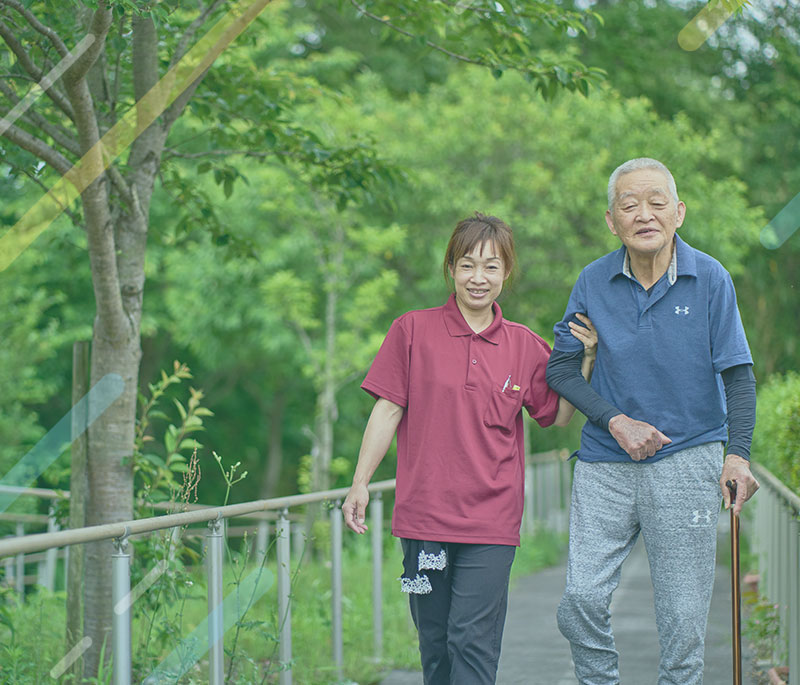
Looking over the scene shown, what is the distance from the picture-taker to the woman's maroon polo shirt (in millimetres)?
3189

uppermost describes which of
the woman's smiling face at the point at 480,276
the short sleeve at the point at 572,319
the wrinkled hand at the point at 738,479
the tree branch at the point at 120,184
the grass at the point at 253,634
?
the tree branch at the point at 120,184

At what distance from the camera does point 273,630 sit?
408 cm

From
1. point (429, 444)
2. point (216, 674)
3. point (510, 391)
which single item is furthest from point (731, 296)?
point (216, 674)

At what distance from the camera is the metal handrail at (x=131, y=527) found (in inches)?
91.6

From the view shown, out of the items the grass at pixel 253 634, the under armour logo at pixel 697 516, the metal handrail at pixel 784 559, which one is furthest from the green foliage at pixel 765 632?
the under armour logo at pixel 697 516

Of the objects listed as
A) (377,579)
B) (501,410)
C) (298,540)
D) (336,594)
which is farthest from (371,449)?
(298,540)

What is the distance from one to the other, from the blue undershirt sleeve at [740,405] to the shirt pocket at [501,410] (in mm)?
617

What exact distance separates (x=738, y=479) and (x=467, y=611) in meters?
0.86

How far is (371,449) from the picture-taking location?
11.1ft

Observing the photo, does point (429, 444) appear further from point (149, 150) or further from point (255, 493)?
point (255, 493)

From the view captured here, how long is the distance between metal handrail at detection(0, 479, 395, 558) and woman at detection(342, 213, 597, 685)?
442 mm

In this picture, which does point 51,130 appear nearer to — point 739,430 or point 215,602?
point 215,602

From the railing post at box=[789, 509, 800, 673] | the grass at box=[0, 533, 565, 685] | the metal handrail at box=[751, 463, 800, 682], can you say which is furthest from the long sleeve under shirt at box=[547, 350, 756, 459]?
the grass at box=[0, 533, 565, 685]

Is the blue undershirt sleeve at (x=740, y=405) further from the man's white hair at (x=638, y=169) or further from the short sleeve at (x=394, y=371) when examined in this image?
the short sleeve at (x=394, y=371)
